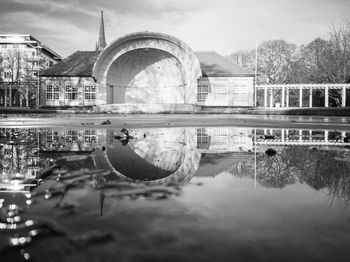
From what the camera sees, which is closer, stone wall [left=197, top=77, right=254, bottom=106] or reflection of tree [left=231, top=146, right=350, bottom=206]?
reflection of tree [left=231, top=146, right=350, bottom=206]

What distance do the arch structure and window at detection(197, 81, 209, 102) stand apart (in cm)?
176

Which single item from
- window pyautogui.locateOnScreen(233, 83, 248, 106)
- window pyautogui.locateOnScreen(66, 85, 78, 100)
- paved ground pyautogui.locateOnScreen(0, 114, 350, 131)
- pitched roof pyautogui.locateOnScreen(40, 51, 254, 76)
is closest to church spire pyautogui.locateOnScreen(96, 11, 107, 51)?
pitched roof pyautogui.locateOnScreen(40, 51, 254, 76)

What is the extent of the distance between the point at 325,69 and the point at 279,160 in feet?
162

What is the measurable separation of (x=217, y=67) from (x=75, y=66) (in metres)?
19.4

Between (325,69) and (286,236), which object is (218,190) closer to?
(286,236)

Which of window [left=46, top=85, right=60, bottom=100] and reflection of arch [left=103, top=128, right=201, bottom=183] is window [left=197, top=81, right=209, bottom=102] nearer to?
window [left=46, top=85, right=60, bottom=100]

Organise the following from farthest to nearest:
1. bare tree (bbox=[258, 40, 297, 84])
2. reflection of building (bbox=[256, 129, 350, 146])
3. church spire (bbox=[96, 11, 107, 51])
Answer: church spire (bbox=[96, 11, 107, 51]) → bare tree (bbox=[258, 40, 297, 84]) → reflection of building (bbox=[256, 129, 350, 146])

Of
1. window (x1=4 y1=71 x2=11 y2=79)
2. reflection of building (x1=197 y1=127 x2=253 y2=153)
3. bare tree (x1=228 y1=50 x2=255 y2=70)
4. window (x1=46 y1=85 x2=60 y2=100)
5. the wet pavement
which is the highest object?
bare tree (x1=228 y1=50 x2=255 y2=70)

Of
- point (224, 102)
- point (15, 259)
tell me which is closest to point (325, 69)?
point (224, 102)

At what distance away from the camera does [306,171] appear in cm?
305

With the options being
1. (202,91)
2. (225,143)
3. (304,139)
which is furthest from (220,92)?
(225,143)

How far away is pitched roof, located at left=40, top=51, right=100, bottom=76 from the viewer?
43219mm

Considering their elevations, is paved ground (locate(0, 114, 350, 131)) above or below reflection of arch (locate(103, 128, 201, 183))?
above

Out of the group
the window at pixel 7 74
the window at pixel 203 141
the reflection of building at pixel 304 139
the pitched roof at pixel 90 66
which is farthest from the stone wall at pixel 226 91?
the window at pixel 7 74
